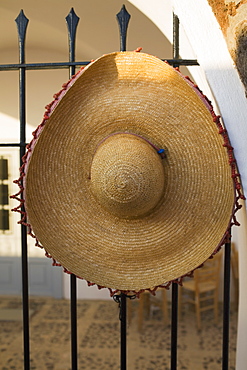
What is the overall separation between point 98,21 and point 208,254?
3636 millimetres

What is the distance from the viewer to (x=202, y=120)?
1.17m

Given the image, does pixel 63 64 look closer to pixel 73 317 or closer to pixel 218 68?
pixel 218 68

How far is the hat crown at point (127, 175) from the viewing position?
1.14 metres

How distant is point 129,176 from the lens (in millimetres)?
1137

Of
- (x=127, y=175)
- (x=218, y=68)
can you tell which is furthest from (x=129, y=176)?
(x=218, y=68)

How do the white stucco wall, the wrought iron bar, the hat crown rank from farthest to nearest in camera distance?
the wrought iron bar → the white stucco wall → the hat crown

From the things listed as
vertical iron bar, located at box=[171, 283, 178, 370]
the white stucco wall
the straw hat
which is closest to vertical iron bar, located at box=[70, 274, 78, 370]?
the straw hat

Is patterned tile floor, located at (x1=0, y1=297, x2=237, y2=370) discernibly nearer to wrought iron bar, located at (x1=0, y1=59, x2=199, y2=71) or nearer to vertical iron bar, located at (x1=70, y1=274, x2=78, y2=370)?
vertical iron bar, located at (x1=70, y1=274, x2=78, y2=370)

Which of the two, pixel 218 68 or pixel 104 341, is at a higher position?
pixel 218 68

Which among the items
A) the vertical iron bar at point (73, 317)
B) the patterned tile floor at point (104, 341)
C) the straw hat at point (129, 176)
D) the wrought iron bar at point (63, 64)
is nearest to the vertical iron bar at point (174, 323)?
the straw hat at point (129, 176)

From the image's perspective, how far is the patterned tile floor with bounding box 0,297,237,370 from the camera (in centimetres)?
391

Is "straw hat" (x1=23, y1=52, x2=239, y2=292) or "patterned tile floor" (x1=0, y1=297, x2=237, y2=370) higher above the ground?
"straw hat" (x1=23, y1=52, x2=239, y2=292)

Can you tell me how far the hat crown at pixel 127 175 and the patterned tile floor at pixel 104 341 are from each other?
10.2 ft

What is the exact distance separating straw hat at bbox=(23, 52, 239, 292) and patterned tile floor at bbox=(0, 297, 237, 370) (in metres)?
2.94
